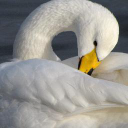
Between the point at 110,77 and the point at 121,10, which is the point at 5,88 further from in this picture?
the point at 121,10

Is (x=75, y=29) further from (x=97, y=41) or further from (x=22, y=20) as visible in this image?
(x=22, y=20)

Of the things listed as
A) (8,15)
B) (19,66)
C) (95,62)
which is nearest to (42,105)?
(19,66)

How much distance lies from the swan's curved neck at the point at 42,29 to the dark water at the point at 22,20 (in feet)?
5.72

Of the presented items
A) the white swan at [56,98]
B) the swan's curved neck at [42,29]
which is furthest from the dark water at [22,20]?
the white swan at [56,98]

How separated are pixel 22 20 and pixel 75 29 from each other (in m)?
2.78

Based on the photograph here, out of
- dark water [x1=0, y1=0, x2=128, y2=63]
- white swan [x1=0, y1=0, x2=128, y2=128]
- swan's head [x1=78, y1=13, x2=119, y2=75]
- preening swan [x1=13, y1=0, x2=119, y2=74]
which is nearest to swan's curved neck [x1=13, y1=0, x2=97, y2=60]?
preening swan [x1=13, y1=0, x2=119, y2=74]

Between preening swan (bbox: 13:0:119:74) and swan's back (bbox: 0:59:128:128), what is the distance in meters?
0.83

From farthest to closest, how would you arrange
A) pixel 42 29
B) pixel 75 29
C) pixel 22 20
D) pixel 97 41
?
pixel 22 20 → pixel 42 29 → pixel 75 29 → pixel 97 41

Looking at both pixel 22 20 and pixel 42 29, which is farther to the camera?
pixel 22 20

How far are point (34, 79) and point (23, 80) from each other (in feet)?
0.27

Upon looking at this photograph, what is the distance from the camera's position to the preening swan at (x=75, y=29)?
15.9 feet

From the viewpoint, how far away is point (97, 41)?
4871 mm

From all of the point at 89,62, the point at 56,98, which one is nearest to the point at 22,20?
the point at 89,62

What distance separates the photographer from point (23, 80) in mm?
4047
